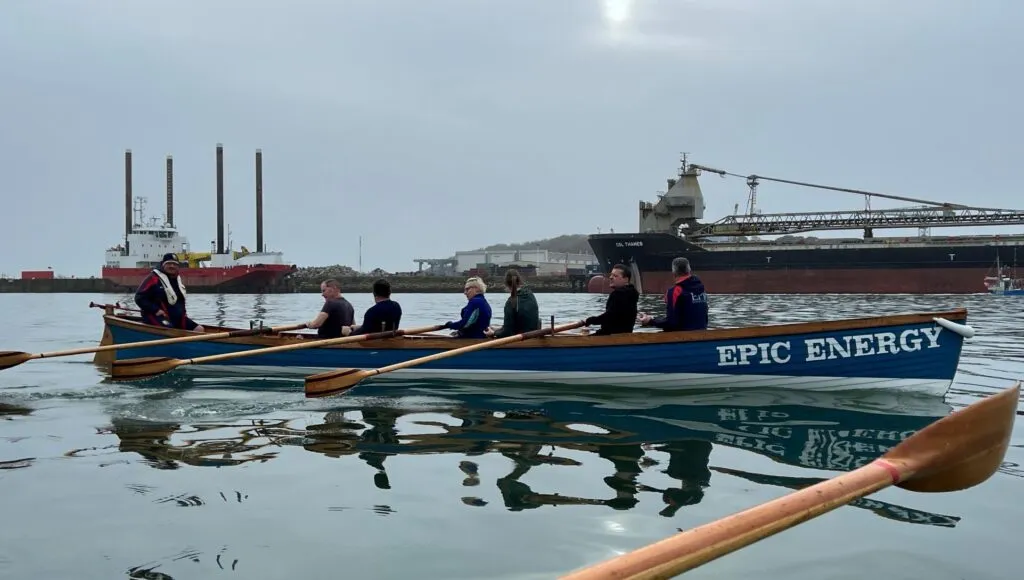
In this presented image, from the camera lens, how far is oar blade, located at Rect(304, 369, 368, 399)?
30.1ft

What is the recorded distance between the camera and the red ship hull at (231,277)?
68.7 meters

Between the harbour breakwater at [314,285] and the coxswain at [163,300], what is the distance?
55.8m

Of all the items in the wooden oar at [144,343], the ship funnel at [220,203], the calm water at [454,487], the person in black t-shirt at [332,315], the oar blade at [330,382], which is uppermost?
the ship funnel at [220,203]

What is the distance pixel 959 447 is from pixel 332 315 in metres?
9.27

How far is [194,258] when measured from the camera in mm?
74000

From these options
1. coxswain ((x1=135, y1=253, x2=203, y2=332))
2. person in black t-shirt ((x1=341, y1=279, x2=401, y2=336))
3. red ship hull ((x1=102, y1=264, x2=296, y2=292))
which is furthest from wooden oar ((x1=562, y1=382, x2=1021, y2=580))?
red ship hull ((x1=102, y1=264, x2=296, y2=292))

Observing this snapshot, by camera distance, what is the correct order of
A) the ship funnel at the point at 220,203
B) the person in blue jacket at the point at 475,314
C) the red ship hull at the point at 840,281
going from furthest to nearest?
the ship funnel at the point at 220,203 → the red ship hull at the point at 840,281 → the person in blue jacket at the point at 475,314

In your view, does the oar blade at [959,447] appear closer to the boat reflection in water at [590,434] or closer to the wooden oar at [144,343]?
the boat reflection in water at [590,434]

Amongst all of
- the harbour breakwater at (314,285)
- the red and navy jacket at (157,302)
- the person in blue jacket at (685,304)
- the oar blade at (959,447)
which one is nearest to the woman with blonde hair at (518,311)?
the person in blue jacket at (685,304)

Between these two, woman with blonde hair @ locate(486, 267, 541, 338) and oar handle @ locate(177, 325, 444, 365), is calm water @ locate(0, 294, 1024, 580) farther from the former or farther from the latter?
woman with blonde hair @ locate(486, 267, 541, 338)

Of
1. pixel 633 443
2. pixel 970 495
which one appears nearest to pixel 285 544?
pixel 633 443

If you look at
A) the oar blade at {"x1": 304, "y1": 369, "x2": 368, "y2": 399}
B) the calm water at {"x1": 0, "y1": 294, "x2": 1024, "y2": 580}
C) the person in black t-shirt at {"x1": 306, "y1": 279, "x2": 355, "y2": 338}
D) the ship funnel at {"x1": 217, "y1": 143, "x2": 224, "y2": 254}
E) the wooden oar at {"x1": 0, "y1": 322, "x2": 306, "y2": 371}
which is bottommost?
the calm water at {"x1": 0, "y1": 294, "x2": 1024, "y2": 580}

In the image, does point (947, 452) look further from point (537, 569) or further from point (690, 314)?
point (690, 314)

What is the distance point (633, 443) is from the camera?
24.1 ft
